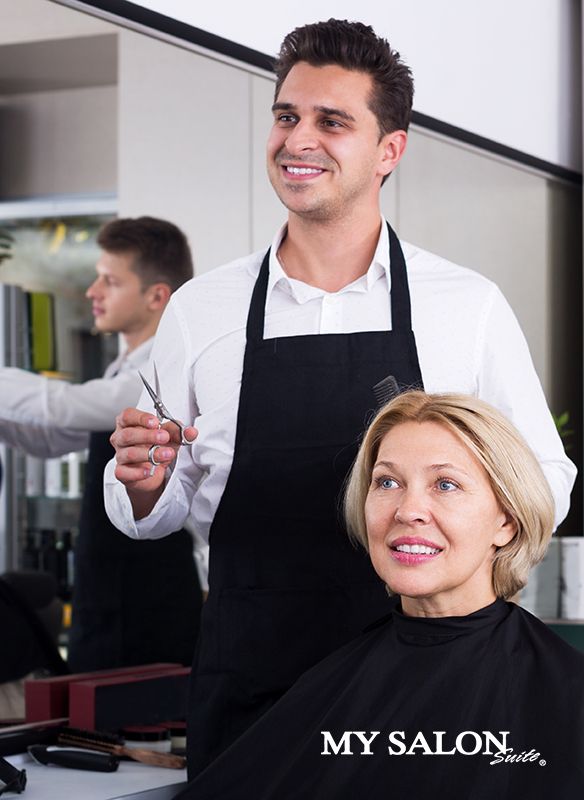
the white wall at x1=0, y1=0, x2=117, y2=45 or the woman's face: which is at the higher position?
the white wall at x1=0, y1=0, x2=117, y2=45

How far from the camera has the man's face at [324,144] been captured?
2.46 metres

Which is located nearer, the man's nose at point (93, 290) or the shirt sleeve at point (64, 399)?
the shirt sleeve at point (64, 399)

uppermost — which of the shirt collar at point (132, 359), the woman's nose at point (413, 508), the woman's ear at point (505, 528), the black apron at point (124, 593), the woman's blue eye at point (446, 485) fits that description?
the shirt collar at point (132, 359)

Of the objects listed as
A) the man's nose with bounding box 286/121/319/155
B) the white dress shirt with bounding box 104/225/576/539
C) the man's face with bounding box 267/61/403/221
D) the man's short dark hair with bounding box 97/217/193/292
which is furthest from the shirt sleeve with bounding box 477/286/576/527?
the man's short dark hair with bounding box 97/217/193/292

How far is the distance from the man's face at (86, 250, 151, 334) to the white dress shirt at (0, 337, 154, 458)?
2.6 inches

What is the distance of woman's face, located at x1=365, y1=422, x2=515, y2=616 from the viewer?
6.77 ft

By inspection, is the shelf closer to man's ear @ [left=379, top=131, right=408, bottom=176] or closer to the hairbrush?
the hairbrush

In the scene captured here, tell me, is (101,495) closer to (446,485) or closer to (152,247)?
(152,247)

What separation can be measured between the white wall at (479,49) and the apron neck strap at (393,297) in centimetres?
72

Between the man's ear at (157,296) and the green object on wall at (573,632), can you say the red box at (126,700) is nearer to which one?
the man's ear at (157,296)

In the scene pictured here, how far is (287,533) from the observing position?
8.06 ft

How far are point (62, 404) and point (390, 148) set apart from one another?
3.16ft

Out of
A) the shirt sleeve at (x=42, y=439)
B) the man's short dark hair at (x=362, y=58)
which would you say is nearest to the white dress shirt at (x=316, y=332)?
the man's short dark hair at (x=362, y=58)

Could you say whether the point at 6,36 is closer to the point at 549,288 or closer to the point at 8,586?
the point at 8,586
